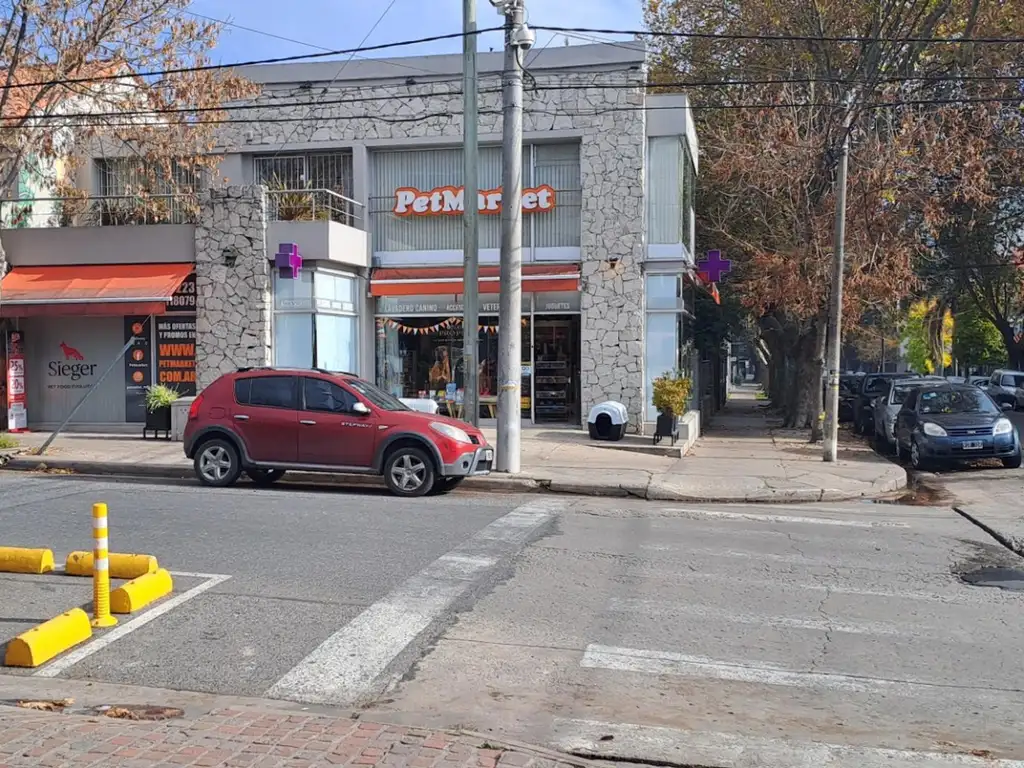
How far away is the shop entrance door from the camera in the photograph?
19.8 meters

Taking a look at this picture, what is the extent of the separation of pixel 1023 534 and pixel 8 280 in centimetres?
1853

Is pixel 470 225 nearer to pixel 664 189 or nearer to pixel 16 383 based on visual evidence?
pixel 664 189

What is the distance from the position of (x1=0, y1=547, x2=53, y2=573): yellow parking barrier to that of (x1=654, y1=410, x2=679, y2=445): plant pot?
1209 cm

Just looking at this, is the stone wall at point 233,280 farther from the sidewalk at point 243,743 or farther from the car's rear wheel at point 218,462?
the sidewalk at point 243,743

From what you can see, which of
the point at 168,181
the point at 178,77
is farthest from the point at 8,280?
the point at 178,77

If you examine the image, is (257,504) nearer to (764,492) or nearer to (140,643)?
(140,643)

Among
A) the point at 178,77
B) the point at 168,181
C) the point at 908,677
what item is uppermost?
the point at 178,77

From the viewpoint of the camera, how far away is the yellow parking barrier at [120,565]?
725cm

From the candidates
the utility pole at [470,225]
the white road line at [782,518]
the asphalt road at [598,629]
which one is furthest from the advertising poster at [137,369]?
the white road line at [782,518]

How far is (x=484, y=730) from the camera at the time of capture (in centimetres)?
474

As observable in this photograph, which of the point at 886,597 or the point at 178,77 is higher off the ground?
the point at 178,77

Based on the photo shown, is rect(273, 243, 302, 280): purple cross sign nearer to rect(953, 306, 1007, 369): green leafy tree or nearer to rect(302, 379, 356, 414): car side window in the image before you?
rect(302, 379, 356, 414): car side window

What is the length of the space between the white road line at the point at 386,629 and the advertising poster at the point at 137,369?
12794 millimetres

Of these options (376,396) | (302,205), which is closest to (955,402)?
(376,396)
